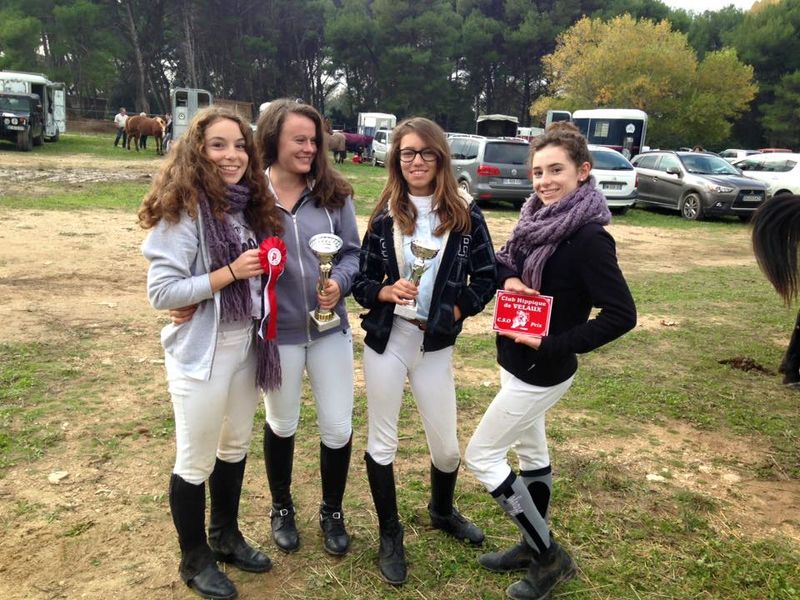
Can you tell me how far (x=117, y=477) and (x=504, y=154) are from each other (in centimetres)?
1237

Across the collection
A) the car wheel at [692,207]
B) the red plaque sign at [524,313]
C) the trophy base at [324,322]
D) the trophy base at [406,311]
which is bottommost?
the car wheel at [692,207]

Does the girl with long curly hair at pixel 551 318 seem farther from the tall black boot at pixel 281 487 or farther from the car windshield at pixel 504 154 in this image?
the car windshield at pixel 504 154

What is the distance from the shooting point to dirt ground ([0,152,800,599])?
257 centimetres

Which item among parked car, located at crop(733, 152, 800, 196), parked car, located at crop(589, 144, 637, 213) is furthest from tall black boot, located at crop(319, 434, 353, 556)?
parked car, located at crop(733, 152, 800, 196)

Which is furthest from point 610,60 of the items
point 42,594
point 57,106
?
point 42,594

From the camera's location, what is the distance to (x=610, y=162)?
1483 cm

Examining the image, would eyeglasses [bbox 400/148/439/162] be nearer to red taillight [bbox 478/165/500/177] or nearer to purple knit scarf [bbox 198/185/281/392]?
purple knit scarf [bbox 198/185/281/392]

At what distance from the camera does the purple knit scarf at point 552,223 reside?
7.31 feet

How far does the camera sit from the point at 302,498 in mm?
3170

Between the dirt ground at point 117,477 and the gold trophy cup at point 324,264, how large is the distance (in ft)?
3.41

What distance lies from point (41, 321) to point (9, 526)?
120 inches

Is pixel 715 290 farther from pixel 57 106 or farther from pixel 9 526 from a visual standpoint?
pixel 57 106

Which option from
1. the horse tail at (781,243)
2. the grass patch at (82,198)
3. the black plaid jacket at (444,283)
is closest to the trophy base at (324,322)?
the black plaid jacket at (444,283)

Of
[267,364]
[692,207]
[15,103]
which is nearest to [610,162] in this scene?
[692,207]
